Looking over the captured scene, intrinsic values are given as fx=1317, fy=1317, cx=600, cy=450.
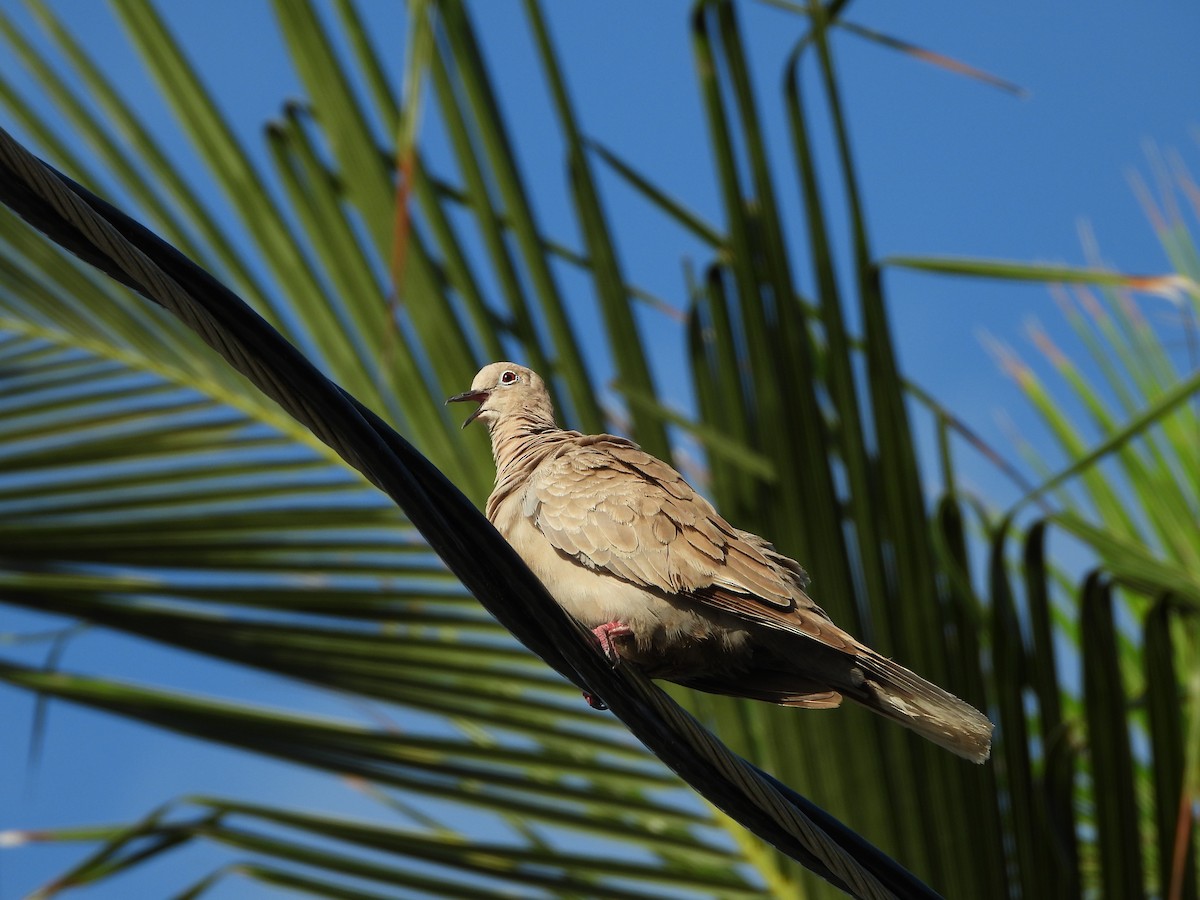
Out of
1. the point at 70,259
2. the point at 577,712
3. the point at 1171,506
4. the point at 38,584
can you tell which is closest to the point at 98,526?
the point at 38,584

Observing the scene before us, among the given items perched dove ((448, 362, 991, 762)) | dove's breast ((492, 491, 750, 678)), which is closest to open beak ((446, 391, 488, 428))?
perched dove ((448, 362, 991, 762))

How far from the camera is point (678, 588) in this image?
2.25 meters

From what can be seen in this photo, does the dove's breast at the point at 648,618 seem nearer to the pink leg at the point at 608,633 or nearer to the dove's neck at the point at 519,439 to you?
the pink leg at the point at 608,633

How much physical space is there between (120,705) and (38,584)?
41cm

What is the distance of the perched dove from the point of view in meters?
2.14

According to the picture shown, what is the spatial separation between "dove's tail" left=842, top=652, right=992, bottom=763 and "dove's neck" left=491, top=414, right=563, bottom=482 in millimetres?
843

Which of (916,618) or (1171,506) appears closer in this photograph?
(916,618)

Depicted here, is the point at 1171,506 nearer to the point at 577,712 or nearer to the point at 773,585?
the point at 577,712

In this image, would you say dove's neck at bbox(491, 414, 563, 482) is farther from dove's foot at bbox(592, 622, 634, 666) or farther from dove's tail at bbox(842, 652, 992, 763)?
dove's tail at bbox(842, 652, 992, 763)

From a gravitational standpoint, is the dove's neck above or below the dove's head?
below

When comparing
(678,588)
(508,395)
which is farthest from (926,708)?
(508,395)

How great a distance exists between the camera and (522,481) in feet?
8.36

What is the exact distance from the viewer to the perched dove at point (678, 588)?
2.14m

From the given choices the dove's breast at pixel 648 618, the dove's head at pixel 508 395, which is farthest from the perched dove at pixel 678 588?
the dove's head at pixel 508 395
